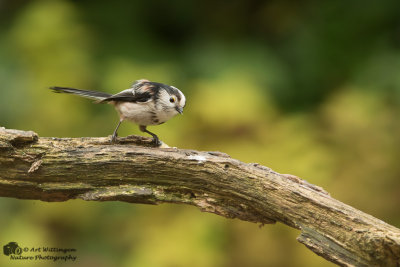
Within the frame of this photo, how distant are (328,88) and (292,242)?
2249mm

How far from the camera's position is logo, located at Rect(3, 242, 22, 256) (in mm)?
5797

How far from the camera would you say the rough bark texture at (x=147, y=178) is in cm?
362

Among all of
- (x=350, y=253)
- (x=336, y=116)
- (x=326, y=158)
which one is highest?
(x=336, y=116)

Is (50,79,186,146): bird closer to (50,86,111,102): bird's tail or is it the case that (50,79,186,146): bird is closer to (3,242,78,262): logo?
(50,86,111,102): bird's tail

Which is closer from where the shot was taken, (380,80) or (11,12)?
(380,80)

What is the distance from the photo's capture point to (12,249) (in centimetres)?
586

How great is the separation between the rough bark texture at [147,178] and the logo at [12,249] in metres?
2.17

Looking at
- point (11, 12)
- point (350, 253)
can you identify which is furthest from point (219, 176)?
point (11, 12)

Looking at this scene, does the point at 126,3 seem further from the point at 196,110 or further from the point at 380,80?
the point at 380,80

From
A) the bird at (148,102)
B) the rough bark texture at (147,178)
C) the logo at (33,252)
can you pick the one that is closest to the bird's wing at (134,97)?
the bird at (148,102)

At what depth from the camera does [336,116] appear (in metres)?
6.51

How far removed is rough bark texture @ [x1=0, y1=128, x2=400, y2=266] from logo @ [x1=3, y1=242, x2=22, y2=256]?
7.13 feet

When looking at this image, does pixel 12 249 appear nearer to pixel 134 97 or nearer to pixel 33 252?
pixel 33 252

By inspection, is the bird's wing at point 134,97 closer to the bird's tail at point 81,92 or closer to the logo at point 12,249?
the bird's tail at point 81,92
